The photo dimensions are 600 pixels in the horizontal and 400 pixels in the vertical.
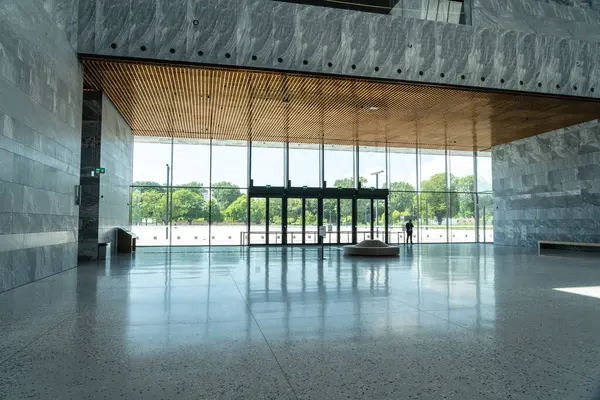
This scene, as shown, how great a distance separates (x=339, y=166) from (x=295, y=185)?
2.80 metres

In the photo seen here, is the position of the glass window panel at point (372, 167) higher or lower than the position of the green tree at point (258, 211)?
higher

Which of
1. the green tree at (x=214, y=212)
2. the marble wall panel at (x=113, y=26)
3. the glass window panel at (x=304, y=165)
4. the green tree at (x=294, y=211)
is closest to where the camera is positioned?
the marble wall panel at (x=113, y=26)

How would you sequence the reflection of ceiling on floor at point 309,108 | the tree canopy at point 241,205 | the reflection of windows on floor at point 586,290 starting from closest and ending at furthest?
the reflection of windows on floor at point 586,290, the reflection of ceiling on floor at point 309,108, the tree canopy at point 241,205

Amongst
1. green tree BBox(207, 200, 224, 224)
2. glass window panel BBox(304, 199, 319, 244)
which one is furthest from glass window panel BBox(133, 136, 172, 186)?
glass window panel BBox(304, 199, 319, 244)

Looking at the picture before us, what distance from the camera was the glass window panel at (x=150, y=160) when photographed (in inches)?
814

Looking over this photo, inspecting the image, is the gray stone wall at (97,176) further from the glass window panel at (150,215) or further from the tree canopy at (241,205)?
the tree canopy at (241,205)

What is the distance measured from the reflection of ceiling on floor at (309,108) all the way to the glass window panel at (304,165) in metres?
1.50

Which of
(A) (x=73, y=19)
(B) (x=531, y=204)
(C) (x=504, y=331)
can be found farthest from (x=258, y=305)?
(B) (x=531, y=204)

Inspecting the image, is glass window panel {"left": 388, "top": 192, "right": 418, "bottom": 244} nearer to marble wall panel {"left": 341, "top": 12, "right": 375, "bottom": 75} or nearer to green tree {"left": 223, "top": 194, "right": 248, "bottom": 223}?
green tree {"left": 223, "top": 194, "right": 248, "bottom": 223}

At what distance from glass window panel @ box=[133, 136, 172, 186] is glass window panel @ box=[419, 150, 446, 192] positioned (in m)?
14.5

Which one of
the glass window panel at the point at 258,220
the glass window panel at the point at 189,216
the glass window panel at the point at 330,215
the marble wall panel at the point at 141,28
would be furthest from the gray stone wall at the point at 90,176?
the glass window panel at the point at 330,215

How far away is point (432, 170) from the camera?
990 inches

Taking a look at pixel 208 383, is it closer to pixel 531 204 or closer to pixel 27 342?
pixel 27 342

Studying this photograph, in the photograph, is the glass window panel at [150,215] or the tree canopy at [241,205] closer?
the glass window panel at [150,215]
